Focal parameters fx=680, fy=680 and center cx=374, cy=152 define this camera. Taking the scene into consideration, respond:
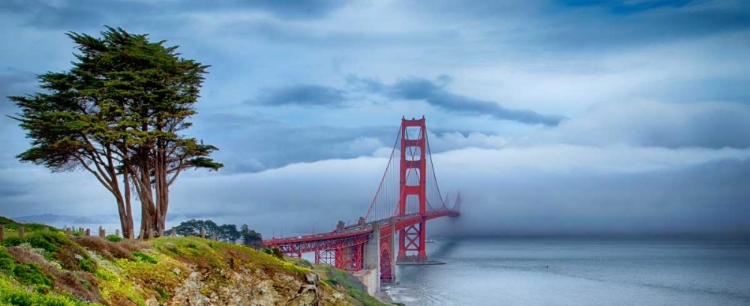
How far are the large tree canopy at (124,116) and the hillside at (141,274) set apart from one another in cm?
485

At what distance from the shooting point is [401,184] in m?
135

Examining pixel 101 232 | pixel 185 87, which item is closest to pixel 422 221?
pixel 185 87

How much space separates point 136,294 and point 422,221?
109 meters

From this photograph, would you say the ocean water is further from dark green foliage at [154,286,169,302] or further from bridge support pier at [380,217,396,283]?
dark green foliage at [154,286,169,302]

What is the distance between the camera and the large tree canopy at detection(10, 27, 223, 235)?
28.9 meters

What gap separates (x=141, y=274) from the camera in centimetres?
1947

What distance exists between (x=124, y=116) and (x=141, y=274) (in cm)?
1244

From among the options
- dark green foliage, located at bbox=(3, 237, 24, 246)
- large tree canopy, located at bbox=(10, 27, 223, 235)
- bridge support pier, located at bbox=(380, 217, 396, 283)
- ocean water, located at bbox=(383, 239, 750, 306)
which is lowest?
ocean water, located at bbox=(383, 239, 750, 306)

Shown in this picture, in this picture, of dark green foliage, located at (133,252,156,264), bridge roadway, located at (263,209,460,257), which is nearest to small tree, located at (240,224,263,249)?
bridge roadway, located at (263,209,460,257)

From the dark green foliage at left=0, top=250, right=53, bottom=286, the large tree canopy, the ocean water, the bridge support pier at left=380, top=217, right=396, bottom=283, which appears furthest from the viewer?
the bridge support pier at left=380, top=217, right=396, bottom=283

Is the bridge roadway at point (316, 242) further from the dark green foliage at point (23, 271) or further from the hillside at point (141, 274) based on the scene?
the dark green foliage at point (23, 271)

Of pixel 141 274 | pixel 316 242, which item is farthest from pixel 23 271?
pixel 316 242

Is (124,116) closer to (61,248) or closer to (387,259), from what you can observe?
(61,248)

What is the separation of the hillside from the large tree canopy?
15.9ft
